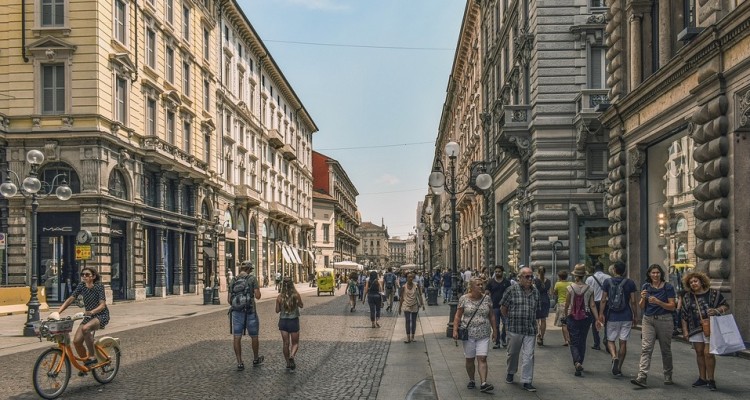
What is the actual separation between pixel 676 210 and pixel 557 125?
37.9ft

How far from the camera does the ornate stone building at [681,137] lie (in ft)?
44.1

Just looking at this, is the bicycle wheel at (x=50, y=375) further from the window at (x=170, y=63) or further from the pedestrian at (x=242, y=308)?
the window at (x=170, y=63)

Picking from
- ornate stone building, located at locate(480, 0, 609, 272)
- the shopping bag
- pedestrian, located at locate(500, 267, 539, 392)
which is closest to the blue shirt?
the shopping bag

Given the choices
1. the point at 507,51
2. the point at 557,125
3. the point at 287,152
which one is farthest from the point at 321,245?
the point at 557,125

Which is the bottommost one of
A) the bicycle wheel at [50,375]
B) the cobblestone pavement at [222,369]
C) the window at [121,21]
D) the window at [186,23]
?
the cobblestone pavement at [222,369]

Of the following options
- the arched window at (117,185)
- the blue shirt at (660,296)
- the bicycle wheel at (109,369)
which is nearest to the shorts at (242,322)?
the bicycle wheel at (109,369)

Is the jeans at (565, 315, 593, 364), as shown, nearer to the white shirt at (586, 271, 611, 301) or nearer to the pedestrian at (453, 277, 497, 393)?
the white shirt at (586, 271, 611, 301)

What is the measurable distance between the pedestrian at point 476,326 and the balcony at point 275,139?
57.3m

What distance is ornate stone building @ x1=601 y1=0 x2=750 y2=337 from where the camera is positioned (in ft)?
44.1

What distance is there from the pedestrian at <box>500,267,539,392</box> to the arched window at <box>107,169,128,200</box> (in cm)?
2499

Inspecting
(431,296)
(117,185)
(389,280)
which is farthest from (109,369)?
(431,296)

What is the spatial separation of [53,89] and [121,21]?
4793 mm

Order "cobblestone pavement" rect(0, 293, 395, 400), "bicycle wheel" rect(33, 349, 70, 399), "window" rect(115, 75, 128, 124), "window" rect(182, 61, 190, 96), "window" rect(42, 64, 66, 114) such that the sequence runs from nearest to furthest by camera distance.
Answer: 1. "bicycle wheel" rect(33, 349, 70, 399)
2. "cobblestone pavement" rect(0, 293, 395, 400)
3. "window" rect(42, 64, 66, 114)
4. "window" rect(115, 75, 128, 124)
5. "window" rect(182, 61, 190, 96)

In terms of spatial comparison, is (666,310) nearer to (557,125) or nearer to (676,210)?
(676,210)
